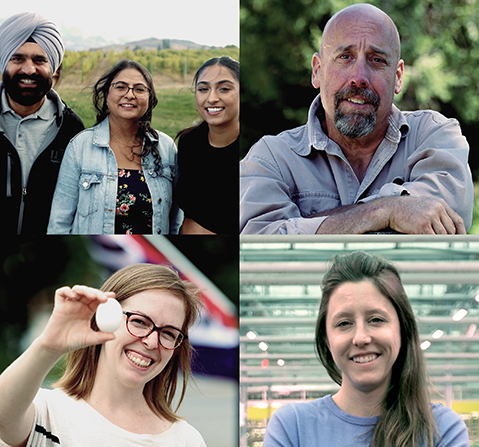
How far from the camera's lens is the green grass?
3730mm

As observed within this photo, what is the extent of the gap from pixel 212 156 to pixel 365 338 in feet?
4.43

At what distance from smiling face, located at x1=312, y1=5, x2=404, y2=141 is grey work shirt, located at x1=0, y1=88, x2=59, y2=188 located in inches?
62.9

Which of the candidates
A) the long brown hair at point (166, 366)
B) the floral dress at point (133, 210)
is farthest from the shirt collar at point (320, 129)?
the long brown hair at point (166, 366)

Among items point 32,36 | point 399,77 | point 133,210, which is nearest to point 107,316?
point 133,210

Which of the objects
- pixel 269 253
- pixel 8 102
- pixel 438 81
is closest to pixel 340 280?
pixel 269 253

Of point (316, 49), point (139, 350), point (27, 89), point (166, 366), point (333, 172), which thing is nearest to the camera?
point (139, 350)

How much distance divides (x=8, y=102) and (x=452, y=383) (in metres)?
2.97

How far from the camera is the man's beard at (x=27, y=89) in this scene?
12.5 feet

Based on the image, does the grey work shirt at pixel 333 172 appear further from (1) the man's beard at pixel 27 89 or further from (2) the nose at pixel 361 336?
(1) the man's beard at pixel 27 89

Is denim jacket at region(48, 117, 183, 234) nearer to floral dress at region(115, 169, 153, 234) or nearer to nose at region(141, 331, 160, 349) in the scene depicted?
floral dress at region(115, 169, 153, 234)

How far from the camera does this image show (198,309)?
3.62 m

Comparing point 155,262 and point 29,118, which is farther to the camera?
point 29,118

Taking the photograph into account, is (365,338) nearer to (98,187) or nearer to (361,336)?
(361,336)

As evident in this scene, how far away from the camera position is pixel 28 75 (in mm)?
3797
